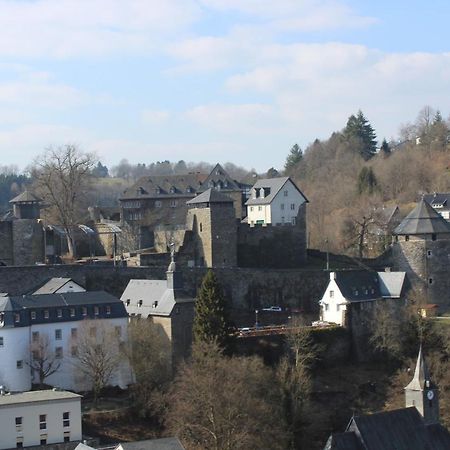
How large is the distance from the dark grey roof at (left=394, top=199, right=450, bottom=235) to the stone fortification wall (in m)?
6.67

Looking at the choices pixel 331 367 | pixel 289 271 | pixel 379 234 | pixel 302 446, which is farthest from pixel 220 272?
pixel 379 234

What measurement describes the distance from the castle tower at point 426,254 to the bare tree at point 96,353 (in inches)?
822

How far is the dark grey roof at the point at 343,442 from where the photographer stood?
1714 inches

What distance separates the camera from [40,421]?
45625 millimetres

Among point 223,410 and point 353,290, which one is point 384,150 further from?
point 223,410

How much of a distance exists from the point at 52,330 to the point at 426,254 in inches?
968

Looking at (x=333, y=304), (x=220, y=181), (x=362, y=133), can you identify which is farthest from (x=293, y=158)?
(x=333, y=304)

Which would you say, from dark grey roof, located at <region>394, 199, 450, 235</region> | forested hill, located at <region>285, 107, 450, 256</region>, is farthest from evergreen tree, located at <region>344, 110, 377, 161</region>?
dark grey roof, located at <region>394, 199, 450, 235</region>

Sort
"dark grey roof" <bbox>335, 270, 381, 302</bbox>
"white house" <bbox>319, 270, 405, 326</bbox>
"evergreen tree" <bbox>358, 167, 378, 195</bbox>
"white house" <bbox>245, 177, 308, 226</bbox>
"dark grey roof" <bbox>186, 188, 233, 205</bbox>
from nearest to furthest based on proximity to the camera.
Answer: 1. "white house" <bbox>319, 270, 405, 326</bbox>
2. "dark grey roof" <bbox>335, 270, 381, 302</bbox>
3. "dark grey roof" <bbox>186, 188, 233, 205</bbox>
4. "white house" <bbox>245, 177, 308, 226</bbox>
5. "evergreen tree" <bbox>358, 167, 378, 195</bbox>

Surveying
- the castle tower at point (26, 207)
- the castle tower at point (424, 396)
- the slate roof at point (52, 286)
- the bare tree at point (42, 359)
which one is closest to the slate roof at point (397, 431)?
the castle tower at point (424, 396)

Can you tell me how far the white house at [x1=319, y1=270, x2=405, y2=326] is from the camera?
59.8 meters

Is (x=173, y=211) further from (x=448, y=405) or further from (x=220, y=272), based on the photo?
(x=448, y=405)

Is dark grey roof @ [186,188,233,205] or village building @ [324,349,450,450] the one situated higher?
dark grey roof @ [186,188,233,205]

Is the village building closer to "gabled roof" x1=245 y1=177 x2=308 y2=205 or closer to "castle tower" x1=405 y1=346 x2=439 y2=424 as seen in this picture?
"castle tower" x1=405 y1=346 x2=439 y2=424
